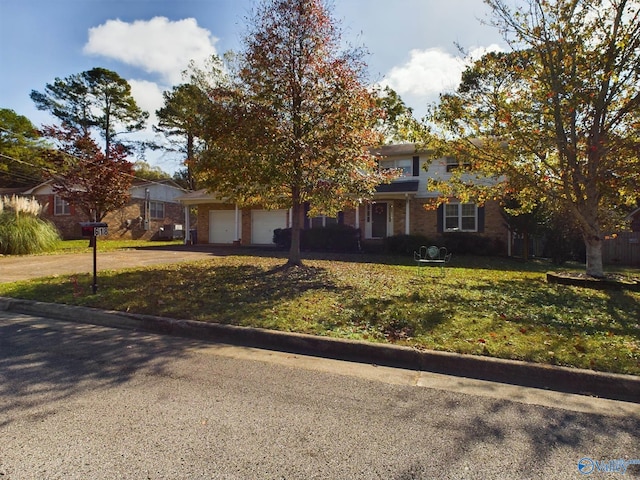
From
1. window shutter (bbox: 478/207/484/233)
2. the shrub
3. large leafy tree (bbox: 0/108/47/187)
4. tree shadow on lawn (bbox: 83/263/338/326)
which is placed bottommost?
tree shadow on lawn (bbox: 83/263/338/326)

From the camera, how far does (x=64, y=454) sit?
2455 millimetres

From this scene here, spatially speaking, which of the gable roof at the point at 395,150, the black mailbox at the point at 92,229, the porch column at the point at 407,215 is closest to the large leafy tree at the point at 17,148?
the gable roof at the point at 395,150

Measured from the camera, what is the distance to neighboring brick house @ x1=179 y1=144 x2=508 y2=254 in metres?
16.8

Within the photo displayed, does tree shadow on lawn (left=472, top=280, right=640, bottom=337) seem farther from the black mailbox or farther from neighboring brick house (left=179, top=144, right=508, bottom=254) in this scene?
neighboring brick house (left=179, top=144, right=508, bottom=254)


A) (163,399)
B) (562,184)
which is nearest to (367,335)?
(163,399)

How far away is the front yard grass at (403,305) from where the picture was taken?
175 inches

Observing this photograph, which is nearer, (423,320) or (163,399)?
(163,399)

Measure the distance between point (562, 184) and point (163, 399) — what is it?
32.0 feet

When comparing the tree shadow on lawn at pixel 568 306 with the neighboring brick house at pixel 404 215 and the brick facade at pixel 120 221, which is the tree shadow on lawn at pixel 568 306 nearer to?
the neighboring brick house at pixel 404 215

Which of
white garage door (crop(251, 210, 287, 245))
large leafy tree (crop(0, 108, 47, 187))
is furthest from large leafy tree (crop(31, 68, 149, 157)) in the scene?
white garage door (crop(251, 210, 287, 245))

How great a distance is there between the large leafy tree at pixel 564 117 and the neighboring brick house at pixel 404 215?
19.4ft

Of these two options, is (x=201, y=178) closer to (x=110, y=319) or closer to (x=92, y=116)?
(x=110, y=319)

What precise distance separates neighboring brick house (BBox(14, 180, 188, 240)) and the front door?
13736mm

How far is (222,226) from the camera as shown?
22.2 meters
